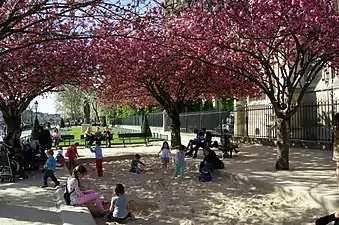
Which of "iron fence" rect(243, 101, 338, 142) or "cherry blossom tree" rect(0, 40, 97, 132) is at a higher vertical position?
"cherry blossom tree" rect(0, 40, 97, 132)

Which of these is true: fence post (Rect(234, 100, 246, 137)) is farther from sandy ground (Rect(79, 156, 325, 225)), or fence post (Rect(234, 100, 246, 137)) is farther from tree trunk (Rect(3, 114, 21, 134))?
tree trunk (Rect(3, 114, 21, 134))

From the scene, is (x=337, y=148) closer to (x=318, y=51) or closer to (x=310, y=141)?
(x=318, y=51)

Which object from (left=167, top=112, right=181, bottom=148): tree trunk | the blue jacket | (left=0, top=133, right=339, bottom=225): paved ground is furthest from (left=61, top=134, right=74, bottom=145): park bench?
the blue jacket

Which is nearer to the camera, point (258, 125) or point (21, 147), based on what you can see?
point (21, 147)

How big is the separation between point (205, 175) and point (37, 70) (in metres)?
8.79

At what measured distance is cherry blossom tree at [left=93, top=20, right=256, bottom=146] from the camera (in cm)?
1819

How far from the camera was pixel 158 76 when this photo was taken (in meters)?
20.0

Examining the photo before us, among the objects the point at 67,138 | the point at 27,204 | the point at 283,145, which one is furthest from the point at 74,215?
the point at 67,138

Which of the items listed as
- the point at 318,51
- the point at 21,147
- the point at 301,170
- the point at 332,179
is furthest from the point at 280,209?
the point at 21,147

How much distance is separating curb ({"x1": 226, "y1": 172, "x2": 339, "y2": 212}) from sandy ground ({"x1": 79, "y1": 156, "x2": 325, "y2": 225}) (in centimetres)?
12

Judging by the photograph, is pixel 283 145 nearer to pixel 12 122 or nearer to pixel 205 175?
pixel 205 175

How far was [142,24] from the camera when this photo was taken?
10.1 m

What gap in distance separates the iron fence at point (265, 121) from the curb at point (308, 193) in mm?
9043

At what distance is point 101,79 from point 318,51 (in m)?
11.6
